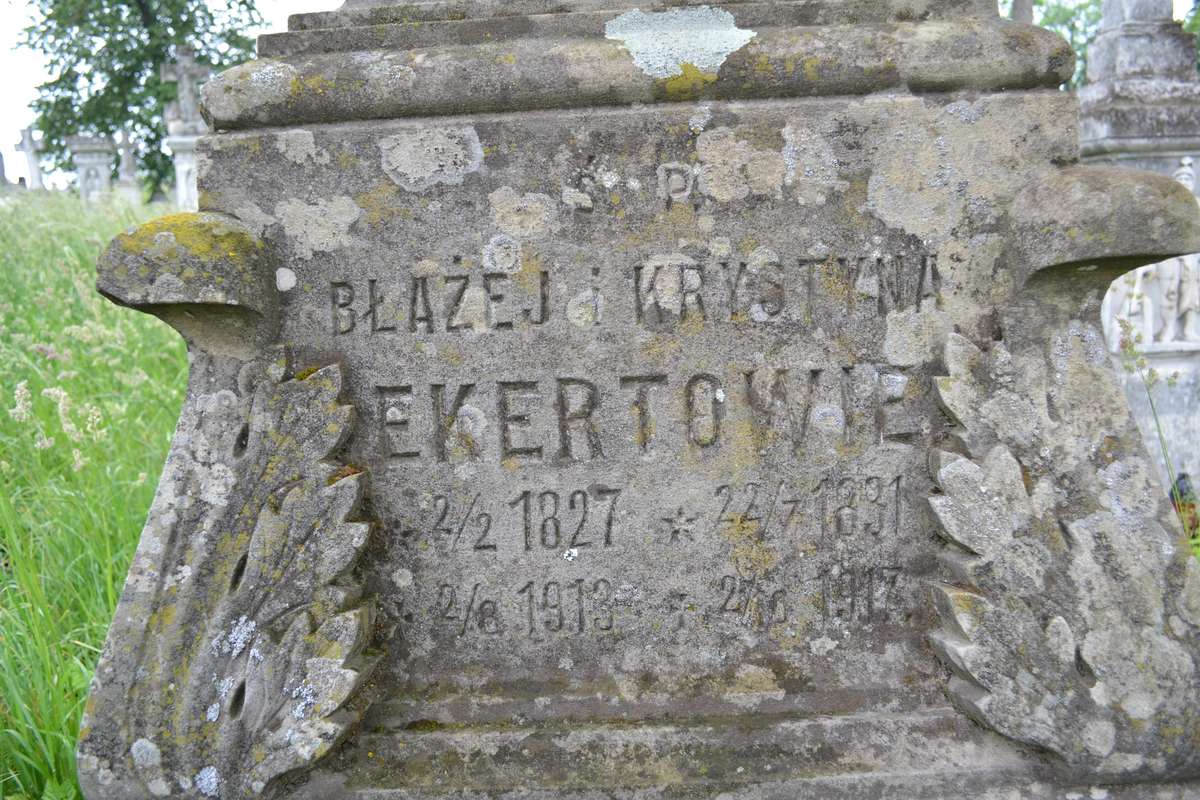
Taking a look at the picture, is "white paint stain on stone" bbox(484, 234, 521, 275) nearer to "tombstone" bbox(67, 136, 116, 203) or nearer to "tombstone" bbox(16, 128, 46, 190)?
"tombstone" bbox(67, 136, 116, 203)

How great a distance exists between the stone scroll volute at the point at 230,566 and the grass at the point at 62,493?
50cm

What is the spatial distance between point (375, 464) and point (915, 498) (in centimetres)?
113

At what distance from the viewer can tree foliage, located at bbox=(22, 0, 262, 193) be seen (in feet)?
71.1

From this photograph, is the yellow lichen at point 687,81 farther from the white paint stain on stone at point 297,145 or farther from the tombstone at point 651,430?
the white paint stain on stone at point 297,145

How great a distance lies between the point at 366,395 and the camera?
194cm

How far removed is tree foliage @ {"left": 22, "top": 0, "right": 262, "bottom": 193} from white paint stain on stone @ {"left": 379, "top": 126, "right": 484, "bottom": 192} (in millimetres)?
22325

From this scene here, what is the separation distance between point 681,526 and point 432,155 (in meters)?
0.91

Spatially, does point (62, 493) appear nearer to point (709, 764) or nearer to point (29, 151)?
point (709, 764)

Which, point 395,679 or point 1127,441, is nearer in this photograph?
point 1127,441

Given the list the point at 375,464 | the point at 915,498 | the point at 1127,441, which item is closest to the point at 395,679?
the point at 375,464

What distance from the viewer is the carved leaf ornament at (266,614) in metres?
1.79

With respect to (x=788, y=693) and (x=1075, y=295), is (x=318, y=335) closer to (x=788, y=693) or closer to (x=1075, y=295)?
(x=788, y=693)

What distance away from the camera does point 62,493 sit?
3.12m

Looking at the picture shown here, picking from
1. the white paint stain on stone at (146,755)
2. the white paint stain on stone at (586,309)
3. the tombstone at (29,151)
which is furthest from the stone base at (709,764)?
the tombstone at (29,151)
